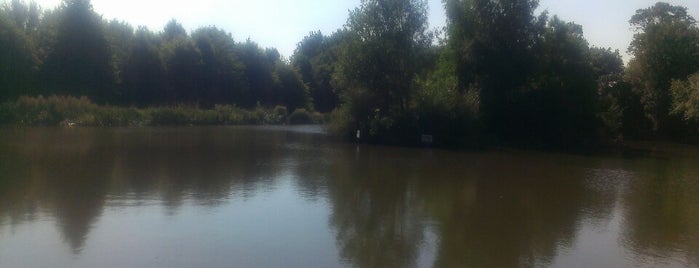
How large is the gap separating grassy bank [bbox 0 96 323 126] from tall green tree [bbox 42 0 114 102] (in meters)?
7.03

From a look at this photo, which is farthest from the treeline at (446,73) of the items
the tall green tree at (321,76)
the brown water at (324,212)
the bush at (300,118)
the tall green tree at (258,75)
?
the tall green tree at (321,76)

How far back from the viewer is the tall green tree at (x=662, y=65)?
48.4 meters

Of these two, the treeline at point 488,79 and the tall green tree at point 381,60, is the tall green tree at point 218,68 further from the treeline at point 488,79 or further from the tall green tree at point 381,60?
the tall green tree at point 381,60

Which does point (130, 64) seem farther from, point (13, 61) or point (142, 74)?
point (13, 61)

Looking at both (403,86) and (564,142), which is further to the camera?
(564,142)

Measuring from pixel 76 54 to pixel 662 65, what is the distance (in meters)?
45.7

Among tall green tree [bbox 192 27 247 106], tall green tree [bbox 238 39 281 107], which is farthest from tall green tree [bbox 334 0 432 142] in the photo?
tall green tree [bbox 238 39 281 107]

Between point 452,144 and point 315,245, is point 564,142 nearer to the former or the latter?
point 452,144

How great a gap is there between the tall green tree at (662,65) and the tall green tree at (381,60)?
2360cm

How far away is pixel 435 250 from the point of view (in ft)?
33.0

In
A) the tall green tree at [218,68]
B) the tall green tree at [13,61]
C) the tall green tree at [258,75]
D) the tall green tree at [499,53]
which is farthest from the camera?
the tall green tree at [258,75]

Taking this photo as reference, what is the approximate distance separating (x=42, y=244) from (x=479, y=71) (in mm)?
34394

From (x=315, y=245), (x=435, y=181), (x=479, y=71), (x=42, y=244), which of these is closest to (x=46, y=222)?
(x=42, y=244)

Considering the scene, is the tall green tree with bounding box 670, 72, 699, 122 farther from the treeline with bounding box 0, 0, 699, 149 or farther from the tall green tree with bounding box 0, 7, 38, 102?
the tall green tree with bounding box 0, 7, 38, 102
